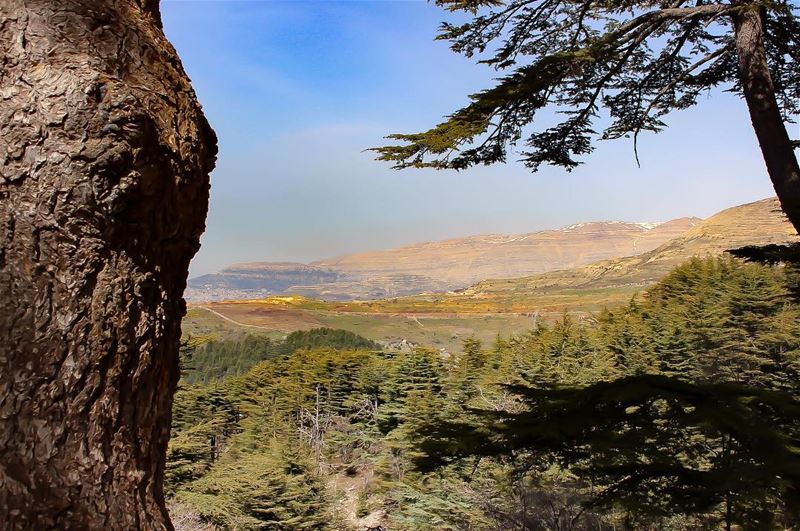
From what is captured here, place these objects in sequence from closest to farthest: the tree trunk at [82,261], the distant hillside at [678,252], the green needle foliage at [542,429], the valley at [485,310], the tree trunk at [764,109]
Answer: the tree trunk at [82,261] < the green needle foliage at [542,429] < the tree trunk at [764,109] < the valley at [485,310] < the distant hillside at [678,252]

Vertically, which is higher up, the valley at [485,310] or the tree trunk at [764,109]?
the tree trunk at [764,109]

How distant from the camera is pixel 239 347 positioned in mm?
56500

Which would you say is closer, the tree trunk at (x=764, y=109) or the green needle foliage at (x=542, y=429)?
the green needle foliage at (x=542, y=429)

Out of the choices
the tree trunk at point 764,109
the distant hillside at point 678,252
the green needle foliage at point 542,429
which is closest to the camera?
the green needle foliage at point 542,429

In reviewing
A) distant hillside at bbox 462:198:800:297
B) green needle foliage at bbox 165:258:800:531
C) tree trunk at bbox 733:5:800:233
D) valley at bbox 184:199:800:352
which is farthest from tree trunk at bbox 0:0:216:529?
distant hillside at bbox 462:198:800:297

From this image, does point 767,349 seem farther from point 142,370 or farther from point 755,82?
point 142,370

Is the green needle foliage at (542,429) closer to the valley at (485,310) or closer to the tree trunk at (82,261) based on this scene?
the tree trunk at (82,261)

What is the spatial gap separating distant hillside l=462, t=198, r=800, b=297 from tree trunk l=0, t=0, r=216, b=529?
77528mm

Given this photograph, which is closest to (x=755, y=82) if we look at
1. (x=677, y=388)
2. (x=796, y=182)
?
(x=796, y=182)

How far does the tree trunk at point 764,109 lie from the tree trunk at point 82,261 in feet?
14.3

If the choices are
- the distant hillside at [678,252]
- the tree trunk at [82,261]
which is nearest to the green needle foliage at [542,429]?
the tree trunk at [82,261]

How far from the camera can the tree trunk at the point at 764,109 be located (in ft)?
12.7

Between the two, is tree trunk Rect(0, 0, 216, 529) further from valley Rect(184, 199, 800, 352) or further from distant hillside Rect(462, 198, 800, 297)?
distant hillside Rect(462, 198, 800, 297)

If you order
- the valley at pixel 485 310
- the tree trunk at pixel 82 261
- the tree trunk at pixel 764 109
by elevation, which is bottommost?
the valley at pixel 485 310
